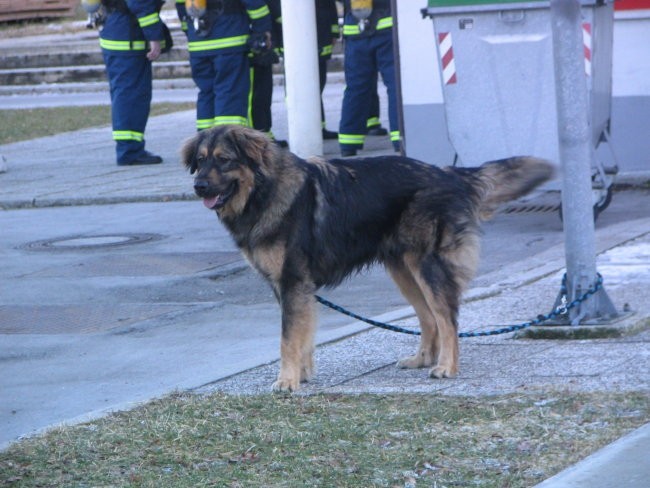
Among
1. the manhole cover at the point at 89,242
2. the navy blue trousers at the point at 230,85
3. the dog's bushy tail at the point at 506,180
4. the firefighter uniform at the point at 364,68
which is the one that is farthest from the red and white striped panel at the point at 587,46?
the navy blue trousers at the point at 230,85

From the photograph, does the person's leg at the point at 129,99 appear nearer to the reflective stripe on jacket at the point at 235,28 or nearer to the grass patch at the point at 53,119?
the reflective stripe on jacket at the point at 235,28

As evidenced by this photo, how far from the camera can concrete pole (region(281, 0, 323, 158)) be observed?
13383 mm

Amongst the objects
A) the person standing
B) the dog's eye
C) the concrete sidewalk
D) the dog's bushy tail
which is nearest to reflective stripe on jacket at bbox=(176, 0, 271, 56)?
the person standing

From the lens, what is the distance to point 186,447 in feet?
17.8

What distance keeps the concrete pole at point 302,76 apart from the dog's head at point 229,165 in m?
7.08

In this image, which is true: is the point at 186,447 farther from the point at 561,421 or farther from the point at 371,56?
the point at 371,56

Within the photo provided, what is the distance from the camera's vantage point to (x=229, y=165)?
639 centimetres

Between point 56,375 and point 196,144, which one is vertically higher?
point 196,144

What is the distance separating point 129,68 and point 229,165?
27.3 ft

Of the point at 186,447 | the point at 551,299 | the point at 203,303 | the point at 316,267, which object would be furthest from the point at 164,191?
the point at 186,447

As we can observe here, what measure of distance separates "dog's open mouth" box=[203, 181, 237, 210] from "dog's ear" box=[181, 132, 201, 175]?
0.22m

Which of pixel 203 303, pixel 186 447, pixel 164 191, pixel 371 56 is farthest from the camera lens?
pixel 371 56

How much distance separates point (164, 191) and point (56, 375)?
583 cm

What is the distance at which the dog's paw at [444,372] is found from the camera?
21.2 ft
